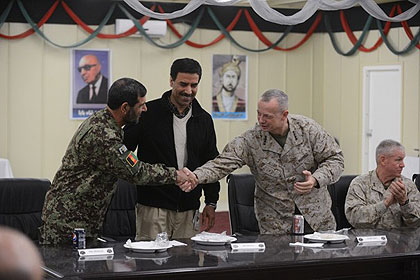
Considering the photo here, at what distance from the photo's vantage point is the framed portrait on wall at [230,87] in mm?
10930

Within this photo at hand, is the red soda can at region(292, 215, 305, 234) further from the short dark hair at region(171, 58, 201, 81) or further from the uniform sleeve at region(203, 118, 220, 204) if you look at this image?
the short dark hair at region(171, 58, 201, 81)

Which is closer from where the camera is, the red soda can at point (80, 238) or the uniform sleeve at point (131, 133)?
the red soda can at point (80, 238)

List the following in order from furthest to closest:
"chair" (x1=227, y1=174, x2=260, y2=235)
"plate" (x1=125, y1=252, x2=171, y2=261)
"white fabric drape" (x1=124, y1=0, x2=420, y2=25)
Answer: "white fabric drape" (x1=124, y1=0, x2=420, y2=25), "chair" (x1=227, y1=174, x2=260, y2=235), "plate" (x1=125, y1=252, x2=171, y2=261)

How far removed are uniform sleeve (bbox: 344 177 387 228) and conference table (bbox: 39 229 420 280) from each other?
2.06 feet

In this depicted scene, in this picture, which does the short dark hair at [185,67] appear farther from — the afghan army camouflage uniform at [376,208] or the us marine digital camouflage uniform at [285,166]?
the afghan army camouflage uniform at [376,208]

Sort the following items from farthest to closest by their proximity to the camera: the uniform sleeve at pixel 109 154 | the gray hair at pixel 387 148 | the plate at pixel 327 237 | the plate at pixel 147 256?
the gray hair at pixel 387 148, the plate at pixel 327 237, the uniform sleeve at pixel 109 154, the plate at pixel 147 256

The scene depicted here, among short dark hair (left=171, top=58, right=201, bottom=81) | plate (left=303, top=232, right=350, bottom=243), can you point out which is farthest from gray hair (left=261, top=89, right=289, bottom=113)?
plate (left=303, top=232, right=350, bottom=243)

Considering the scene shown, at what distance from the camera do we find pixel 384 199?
4.60 metres

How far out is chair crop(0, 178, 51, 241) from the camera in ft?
14.9

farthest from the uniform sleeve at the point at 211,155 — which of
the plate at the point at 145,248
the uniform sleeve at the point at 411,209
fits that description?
the uniform sleeve at the point at 411,209

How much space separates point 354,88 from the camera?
10.9 metres

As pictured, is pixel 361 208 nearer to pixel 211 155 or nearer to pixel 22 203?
pixel 211 155

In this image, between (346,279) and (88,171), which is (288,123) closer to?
(346,279)

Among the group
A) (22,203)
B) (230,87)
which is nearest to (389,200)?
(22,203)
